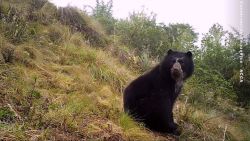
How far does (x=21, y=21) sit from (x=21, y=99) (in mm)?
3497

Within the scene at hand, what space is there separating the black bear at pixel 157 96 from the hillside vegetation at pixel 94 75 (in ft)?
0.78

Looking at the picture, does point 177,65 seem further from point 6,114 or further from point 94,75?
point 6,114

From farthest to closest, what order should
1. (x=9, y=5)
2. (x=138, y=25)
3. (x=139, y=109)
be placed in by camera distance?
(x=138, y=25)
(x=9, y=5)
(x=139, y=109)

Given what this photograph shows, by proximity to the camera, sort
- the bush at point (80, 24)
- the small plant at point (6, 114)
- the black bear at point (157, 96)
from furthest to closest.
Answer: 1. the bush at point (80, 24)
2. the black bear at point (157, 96)
3. the small plant at point (6, 114)

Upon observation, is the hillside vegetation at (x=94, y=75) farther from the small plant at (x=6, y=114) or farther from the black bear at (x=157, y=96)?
the black bear at (x=157, y=96)

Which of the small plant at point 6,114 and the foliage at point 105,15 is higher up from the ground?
the foliage at point 105,15

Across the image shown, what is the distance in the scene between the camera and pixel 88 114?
20.0 feet

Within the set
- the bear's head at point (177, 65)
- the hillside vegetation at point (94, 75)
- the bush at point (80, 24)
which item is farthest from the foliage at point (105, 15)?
the bear's head at point (177, 65)

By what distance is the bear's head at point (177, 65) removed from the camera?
23.0 feet

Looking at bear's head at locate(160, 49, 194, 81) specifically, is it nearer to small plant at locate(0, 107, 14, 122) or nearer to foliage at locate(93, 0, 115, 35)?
small plant at locate(0, 107, 14, 122)

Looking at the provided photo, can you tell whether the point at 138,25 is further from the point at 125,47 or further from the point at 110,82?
the point at 110,82

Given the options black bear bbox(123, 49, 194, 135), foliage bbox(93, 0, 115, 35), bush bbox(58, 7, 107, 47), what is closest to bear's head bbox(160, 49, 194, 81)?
black bear bbox(123, 49, 194, 135)

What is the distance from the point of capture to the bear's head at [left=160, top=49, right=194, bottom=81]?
7006mm

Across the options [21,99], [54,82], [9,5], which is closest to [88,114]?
[21,99]
